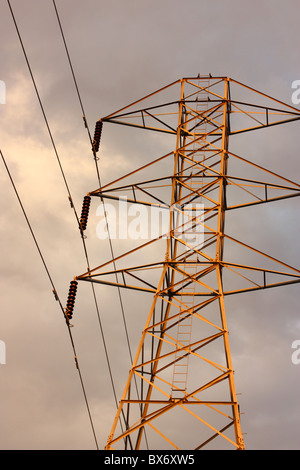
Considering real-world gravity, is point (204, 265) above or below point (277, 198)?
below

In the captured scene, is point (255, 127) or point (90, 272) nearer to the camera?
point (90, 272)

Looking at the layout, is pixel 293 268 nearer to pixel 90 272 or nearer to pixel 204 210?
pixel 204 210

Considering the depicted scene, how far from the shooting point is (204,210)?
1131 inches

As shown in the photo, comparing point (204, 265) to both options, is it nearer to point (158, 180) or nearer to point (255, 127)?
point (158, 180)

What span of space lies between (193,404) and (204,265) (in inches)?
255

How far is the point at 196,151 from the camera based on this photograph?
30.9 metres
